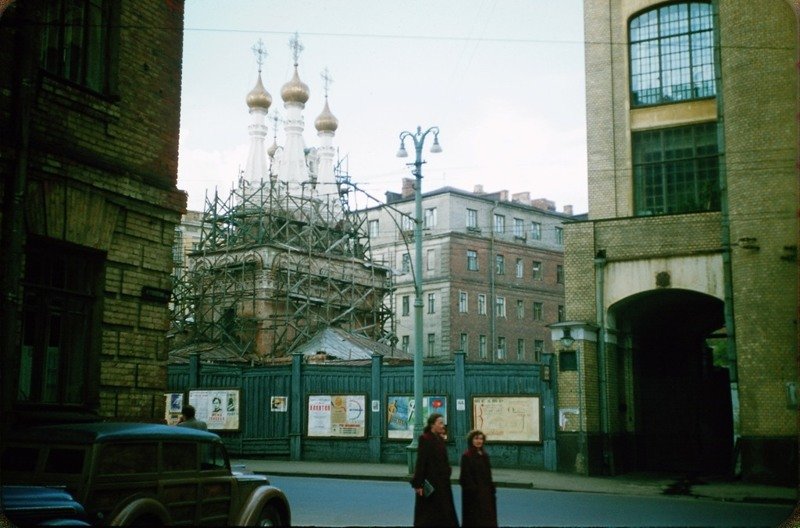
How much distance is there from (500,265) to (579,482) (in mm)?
48908

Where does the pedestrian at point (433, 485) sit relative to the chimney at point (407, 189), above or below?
below

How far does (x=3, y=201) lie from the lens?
10812mm

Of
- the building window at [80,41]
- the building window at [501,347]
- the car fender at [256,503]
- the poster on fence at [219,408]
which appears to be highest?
the building window at [80,41]

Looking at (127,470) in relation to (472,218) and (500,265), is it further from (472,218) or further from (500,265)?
(500,265)

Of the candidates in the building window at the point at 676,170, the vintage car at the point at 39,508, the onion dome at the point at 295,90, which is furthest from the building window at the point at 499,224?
the vintage car at the point at 39,508

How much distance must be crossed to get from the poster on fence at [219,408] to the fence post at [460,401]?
806 cm

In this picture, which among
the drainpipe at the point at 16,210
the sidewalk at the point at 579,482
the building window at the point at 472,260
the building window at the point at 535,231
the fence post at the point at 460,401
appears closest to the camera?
the drainpipe at the point at 16,210

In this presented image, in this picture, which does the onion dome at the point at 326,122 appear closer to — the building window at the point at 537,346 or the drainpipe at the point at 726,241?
the building window at the point at 537,346

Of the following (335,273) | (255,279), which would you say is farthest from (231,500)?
(335,273)

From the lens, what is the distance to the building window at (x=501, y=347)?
69875 mm

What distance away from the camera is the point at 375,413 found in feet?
96.0

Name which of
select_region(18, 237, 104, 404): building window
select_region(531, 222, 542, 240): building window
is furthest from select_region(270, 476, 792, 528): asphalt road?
select_region(531, 222, 542, 240): building window

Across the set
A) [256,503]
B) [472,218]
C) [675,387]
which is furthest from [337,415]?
[472,218]

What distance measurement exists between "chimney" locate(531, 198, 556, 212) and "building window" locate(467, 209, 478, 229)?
9859 mm
